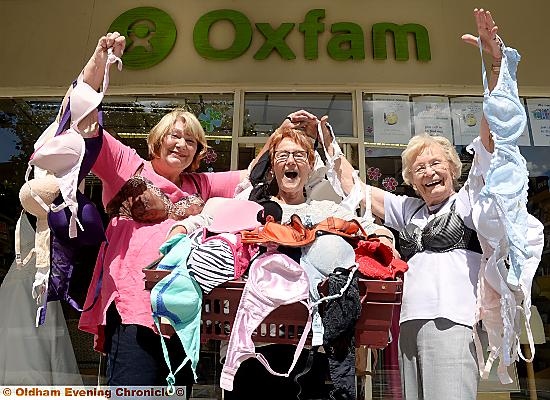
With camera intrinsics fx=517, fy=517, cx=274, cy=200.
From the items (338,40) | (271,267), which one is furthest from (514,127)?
(338,40)

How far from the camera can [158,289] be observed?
1659 mm

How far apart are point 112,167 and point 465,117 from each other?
372cm

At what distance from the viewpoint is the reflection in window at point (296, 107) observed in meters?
4.86

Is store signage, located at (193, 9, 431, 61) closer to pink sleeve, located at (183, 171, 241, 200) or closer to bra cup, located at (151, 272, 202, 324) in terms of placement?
pink sleeve, located at (183, 171, 241, 200)

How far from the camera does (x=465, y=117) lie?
4.85m

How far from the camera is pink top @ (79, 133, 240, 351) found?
6.55 ft

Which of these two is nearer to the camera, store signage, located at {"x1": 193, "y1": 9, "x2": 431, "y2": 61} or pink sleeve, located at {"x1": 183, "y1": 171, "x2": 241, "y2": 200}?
pink sleeve, located at {"x1": 183, "y1": 171, "x2": 241, "y2": 200}

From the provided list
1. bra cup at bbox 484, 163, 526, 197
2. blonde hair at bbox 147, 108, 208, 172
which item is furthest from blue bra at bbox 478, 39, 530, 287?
blonde hair at bbox 147, 108, 208, 172

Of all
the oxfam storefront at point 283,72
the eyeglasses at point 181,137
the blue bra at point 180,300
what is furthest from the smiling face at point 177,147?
the oxfam storefront at point 283,72

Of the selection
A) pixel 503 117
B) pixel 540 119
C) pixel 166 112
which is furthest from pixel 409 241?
pixel 540 119

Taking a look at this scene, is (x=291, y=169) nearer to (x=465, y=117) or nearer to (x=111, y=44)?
Answer: (x=111, y=44)

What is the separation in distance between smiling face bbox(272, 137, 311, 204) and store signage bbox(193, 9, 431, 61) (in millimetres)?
2886

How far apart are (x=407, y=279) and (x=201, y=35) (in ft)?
11.7

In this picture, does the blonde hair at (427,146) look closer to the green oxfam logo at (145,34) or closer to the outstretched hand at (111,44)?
the outstretched hand at (111,44)
